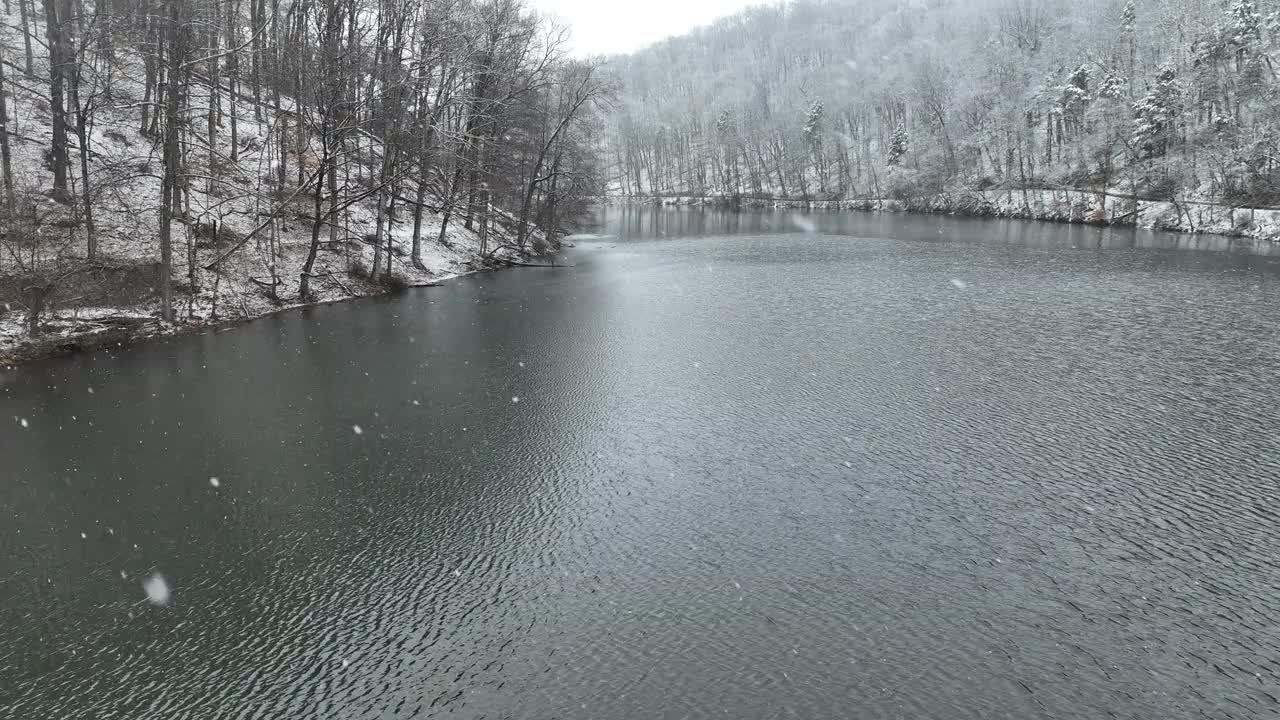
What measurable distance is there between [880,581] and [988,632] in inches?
51.0

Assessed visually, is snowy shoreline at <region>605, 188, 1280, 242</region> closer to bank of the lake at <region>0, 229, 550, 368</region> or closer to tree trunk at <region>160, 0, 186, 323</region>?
bank of the lake at <region>0, 229, 550, 368</region>

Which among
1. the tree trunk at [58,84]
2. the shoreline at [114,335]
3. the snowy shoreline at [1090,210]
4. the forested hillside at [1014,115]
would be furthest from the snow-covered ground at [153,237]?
the snowy shoreline at [1090,210]

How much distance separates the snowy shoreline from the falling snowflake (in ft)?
185

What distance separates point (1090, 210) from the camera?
58.5 metres

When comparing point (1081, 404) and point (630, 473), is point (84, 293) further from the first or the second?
point (1081, 404)

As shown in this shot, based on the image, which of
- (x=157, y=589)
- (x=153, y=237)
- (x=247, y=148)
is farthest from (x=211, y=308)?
(x=157, y=589)

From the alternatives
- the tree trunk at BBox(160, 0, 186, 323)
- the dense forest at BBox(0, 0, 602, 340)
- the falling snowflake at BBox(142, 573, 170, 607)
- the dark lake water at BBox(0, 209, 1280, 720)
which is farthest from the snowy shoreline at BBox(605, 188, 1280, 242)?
the falling snowflake at BBox(142, 573, 170, 607)

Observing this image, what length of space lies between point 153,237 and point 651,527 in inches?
896

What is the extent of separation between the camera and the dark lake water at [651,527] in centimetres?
684

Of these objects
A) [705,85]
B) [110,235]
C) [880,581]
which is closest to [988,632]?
[880,581]

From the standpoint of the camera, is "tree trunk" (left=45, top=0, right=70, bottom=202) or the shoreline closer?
the shoreline

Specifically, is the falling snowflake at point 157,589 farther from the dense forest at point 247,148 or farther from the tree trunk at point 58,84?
→ the tree trunk at point 58,84

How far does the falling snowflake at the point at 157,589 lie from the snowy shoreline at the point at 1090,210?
56.4 m

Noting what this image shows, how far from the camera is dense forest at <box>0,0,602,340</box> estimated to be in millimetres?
20766
